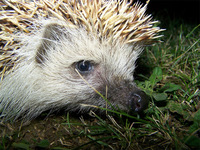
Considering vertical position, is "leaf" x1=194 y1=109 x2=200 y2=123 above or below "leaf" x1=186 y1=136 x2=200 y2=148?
above

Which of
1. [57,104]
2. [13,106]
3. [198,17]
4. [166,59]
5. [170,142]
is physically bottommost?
[13,106]

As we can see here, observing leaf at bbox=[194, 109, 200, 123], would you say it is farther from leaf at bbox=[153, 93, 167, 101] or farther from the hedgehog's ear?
the hedgehog's ear

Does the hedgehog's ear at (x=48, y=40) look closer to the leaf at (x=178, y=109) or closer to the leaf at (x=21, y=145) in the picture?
the leaf at (x=21, y=145)

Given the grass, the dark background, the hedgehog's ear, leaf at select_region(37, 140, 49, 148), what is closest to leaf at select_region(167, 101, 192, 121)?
the grass

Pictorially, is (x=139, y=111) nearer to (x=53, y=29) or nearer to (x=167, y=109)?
(x=167, y=109)

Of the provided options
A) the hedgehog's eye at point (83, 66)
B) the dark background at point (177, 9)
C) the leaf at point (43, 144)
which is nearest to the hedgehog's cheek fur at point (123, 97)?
the hedgehog's eye at point (83, 66)

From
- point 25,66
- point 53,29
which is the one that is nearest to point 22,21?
point 53,29

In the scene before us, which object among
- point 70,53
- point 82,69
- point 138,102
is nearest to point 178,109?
point 138,102

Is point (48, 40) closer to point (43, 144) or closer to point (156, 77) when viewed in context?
point (43, 144)
